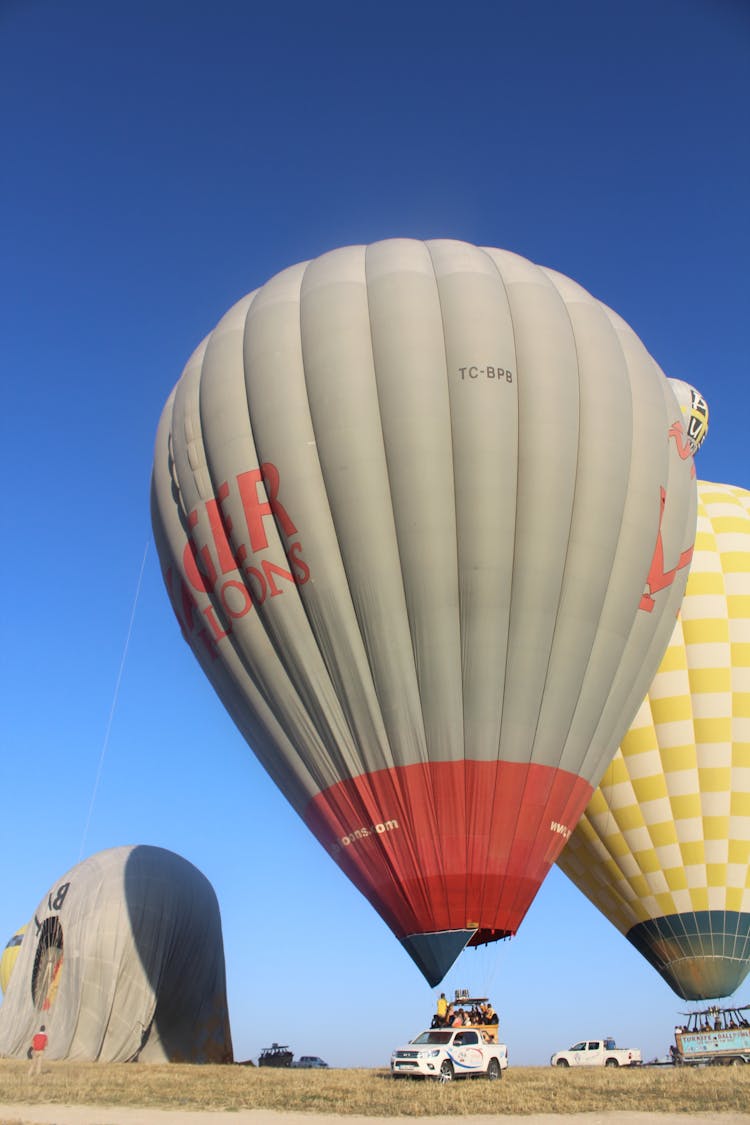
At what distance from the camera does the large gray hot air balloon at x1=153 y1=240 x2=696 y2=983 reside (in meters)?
14.3

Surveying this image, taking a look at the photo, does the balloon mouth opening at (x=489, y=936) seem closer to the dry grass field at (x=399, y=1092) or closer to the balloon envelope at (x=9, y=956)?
the dry grass field at (x=399, y=1092)

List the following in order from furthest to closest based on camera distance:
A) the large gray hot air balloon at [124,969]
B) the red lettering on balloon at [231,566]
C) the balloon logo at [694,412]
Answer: the balloon logo at [694,412] < the large gray hot air balloon at [124,969] < the red lettering on balloon at [231,566]

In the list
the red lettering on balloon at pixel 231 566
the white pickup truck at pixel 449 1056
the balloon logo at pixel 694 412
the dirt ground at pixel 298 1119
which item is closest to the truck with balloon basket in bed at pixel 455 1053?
the white pickup truck at pixel 449 1056

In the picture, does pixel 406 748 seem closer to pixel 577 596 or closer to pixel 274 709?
pixel 274 709

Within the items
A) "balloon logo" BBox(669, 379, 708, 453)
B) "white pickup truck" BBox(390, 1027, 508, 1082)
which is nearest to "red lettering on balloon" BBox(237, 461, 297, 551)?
"white pickup truck" BBox(390, 1027, 508, 1082)

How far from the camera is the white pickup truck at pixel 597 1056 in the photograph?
Answer: 20703 millimetres

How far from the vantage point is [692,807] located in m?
19.9

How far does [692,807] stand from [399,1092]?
993 cm

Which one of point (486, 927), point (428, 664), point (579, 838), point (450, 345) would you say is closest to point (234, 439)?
point (450, 345)

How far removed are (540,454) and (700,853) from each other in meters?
9.76

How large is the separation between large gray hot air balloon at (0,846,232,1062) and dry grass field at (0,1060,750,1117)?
488cm

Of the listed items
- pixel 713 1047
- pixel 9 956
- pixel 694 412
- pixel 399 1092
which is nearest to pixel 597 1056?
pixel 713 1047

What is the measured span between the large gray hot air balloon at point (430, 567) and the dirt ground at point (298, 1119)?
3.93m

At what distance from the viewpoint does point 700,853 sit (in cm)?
1980
